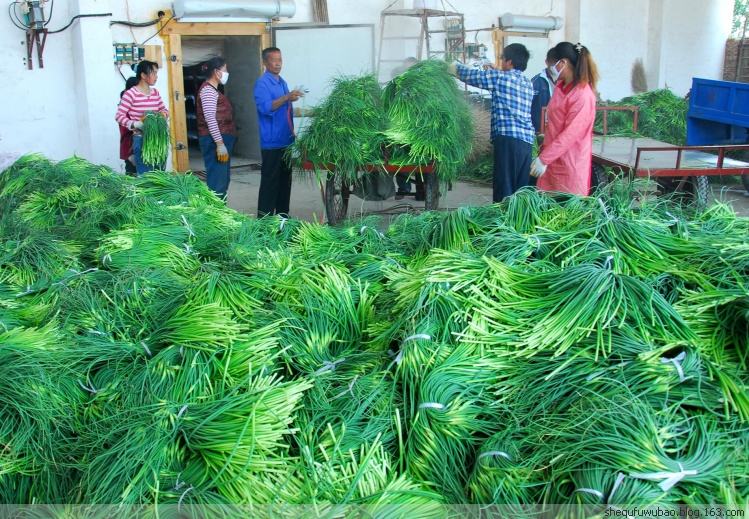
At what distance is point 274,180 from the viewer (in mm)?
7406

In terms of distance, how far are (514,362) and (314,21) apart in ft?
31.4

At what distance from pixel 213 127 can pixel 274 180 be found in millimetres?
790

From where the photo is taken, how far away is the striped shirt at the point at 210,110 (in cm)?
726

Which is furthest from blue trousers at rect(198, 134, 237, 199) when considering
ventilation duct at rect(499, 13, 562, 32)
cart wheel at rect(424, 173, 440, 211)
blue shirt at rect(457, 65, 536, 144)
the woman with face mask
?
ventilation duct at rect(499, 13, 562, 32)

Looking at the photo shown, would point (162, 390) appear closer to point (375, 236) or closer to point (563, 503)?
point (563, 503)

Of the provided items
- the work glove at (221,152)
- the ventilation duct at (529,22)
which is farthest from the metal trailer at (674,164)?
the ventilation duct at (529,22)

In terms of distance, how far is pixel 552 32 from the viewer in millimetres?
14430

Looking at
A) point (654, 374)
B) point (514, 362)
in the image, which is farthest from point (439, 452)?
point (654, 374)

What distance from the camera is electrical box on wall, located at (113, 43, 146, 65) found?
9266mm

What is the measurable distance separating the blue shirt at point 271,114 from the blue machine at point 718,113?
17.9 ft

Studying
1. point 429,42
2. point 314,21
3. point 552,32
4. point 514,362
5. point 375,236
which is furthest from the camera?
point 552,32

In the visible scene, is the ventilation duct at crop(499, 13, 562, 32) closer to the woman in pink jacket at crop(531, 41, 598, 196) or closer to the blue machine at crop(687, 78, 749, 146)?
the blue machine at crop(687, 78, 749, 146)

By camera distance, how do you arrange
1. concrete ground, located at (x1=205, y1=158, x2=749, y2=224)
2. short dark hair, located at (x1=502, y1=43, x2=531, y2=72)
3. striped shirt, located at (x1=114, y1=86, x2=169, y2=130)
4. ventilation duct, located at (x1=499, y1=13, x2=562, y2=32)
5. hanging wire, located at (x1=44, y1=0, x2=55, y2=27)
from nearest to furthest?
short dark hair, located at (x1=502, y1=43, x2=531, y2=72), striped shirt, located at (x1=114, y1=86, x2=169, y2=130), concrete ground, located at (x1=205, y1=158, x2=749, y2=224), hanging wire, located at (x1=44, y1=0, x2=55, y2=27), ventilation duct, located at (x1=499, y1=13, x2=562, y2=32)

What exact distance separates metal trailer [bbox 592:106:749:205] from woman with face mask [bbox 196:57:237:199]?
3.71 metres
